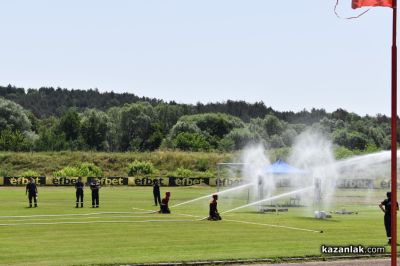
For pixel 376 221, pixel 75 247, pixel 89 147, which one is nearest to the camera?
pixel 75 247

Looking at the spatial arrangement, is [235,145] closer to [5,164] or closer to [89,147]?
[89,147]

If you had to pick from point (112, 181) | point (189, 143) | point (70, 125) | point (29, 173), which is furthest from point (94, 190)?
point (70, 125)

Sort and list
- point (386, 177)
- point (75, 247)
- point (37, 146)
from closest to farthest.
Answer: point (75, 247) < point (386, 177) < point (37, 146)

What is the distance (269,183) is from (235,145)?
357 ft

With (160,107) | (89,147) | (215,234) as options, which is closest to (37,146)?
(89,147)

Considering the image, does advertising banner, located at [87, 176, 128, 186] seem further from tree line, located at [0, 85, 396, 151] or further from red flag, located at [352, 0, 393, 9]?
red flag, located at [352, 0, 393, 9]

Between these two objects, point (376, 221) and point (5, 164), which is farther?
point (5, 164)

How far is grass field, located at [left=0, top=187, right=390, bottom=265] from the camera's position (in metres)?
22.2

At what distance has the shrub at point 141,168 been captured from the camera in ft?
340

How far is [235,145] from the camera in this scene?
162125 millimetres

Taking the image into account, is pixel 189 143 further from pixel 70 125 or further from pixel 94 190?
pixel 94 190

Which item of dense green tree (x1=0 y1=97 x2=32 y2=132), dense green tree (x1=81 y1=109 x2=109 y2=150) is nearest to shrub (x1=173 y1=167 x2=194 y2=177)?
dense green tree (x1=0 y1=97 x2=32 y2=132)

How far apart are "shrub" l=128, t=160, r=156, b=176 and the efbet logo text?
261ft

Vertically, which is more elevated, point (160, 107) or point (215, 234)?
point (160, 107)
